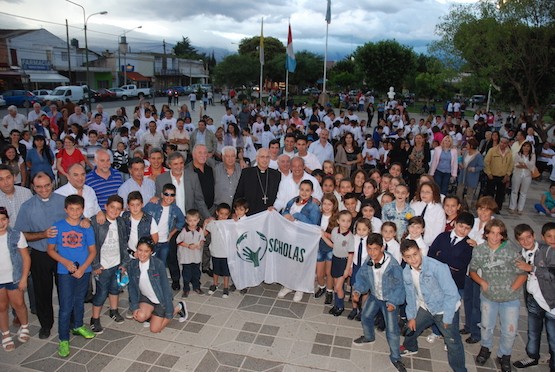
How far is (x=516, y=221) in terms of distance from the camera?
A: 10.2 metres

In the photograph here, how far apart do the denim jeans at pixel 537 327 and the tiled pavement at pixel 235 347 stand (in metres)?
0.25

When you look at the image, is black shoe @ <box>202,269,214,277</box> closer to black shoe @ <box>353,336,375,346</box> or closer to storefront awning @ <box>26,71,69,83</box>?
black shoe @ <box>353,336,375,346</box>

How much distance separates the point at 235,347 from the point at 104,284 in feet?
5.80

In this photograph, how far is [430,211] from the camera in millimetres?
5539

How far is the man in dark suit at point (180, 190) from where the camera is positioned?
6.12 meters

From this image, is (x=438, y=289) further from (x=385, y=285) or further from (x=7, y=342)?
(x=7, y=342)

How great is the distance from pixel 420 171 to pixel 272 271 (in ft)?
17.4

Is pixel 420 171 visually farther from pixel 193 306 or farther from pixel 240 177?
pixel 193 306

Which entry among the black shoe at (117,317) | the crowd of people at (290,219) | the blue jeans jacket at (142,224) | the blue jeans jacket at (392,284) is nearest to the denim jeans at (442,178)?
the crowd of people at (290,219)

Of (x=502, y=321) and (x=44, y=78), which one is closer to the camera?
(x=502, y=321)

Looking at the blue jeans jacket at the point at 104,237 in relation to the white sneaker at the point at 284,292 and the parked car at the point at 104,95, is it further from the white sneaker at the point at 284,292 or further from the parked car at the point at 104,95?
the parked car at the point at 104,95

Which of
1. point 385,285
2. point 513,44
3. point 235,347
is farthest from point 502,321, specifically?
point 513,44

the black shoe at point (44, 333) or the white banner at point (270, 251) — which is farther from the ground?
the white banner at point (270, 251)

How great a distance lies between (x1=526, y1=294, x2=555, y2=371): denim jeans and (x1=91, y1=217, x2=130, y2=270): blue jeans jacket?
15.3 feet
